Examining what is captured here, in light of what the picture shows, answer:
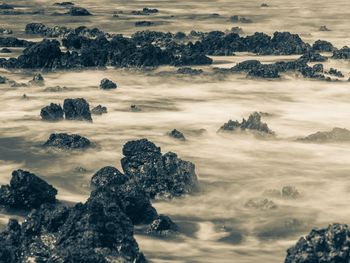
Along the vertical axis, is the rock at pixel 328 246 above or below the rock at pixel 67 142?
above

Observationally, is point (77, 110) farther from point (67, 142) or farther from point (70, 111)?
point (67, 142)

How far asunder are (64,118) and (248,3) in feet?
125

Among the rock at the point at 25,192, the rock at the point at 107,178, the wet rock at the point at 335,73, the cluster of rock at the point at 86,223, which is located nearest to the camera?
the cluster of rock at the point at 86,223

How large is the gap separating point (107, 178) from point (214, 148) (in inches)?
190

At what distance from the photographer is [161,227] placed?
52.2 ft

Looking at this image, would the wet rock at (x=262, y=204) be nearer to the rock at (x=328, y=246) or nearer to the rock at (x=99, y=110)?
the rock at (x=328, y=246)

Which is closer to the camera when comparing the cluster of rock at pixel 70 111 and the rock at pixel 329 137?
the rock at pixel 329 137

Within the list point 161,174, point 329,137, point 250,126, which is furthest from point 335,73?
point 161,174

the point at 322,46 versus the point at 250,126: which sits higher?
the point at 250,126

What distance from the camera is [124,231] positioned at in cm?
1393

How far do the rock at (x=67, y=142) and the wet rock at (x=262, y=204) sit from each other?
5706mm

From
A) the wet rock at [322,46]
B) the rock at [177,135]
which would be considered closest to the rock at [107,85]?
the rock at [177,135]

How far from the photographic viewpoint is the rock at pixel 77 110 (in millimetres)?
26422

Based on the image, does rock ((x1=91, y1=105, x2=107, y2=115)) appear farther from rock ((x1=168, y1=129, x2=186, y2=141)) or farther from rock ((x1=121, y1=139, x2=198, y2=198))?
rock ((x1=121, y1=139, x2=198, y2=198))
